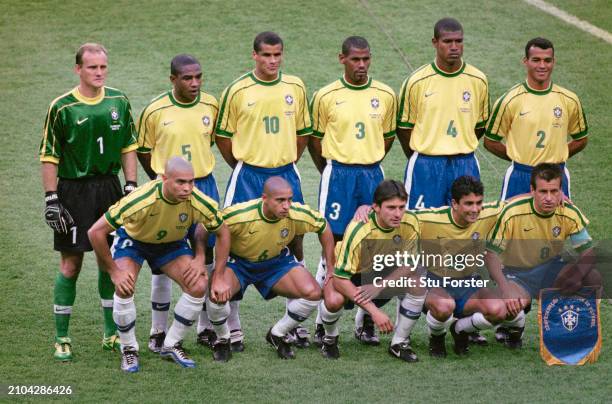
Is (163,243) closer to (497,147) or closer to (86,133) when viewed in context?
(86,133)

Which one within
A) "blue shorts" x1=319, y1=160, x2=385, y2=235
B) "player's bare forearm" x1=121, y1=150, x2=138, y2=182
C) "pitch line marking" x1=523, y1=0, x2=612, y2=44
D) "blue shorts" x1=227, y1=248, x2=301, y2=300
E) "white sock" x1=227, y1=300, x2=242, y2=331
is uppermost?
"pitch line marking" x1=523, y1=0, x2=612, y2=44

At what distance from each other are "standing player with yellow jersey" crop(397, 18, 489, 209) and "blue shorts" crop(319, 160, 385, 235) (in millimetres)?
347

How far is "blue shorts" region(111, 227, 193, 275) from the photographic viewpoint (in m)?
8.18

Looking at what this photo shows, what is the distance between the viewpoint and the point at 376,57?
46.0 ft

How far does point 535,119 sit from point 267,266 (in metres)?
2.30

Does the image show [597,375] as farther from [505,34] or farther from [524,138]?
[505,34]

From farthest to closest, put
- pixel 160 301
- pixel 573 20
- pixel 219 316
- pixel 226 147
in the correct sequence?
pixel 573 20
pixel 226 147
pixel 160 301
pixel 219 316

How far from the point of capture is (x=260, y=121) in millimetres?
8711

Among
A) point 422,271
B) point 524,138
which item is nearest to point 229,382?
point 422,271

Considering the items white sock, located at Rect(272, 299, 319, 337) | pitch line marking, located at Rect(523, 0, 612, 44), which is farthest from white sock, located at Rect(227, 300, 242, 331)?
pitch line marking, located at Rect(523, 0, 612, 44)

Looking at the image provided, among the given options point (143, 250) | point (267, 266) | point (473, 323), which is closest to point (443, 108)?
point (473, 323)

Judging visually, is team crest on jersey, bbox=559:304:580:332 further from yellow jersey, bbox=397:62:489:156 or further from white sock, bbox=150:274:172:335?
white sock, bbox=150:274:172:335

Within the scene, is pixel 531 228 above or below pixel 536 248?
above

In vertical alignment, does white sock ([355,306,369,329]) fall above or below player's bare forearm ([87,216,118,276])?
below
